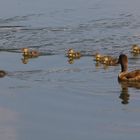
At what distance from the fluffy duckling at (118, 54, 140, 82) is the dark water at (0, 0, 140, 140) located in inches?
8.6

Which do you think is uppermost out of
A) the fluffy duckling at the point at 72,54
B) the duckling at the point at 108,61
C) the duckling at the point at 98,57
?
the fluffy duckling at the point at 72,54

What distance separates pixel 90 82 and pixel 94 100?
67.0 inches

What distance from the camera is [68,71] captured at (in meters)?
18.7

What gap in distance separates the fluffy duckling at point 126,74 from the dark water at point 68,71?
0.72ft

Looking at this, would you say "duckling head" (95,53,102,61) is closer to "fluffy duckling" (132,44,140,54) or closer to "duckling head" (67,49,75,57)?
"duckling head" (67,49,75,57)

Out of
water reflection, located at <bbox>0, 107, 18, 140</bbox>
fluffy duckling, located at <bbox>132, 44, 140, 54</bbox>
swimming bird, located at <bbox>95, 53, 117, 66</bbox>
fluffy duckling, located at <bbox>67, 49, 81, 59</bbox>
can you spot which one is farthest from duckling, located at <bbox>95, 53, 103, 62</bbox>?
water reflection, located at <bbox>0, 107, 18, 140</bbox>

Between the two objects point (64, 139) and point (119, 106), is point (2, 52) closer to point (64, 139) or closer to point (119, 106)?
point (119, 106)

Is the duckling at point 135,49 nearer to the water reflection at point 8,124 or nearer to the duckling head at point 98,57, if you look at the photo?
the duckling head at point 98,57

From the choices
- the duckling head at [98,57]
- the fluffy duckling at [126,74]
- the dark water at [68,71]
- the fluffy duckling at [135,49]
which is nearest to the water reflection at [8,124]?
the dark water at [68,71]

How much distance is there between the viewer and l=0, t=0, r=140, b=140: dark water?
1376cm

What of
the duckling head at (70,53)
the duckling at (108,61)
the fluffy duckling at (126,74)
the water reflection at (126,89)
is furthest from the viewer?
the duckling head at (70,53)

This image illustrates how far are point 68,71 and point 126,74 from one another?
1.64 m

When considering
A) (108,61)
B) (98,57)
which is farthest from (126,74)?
(98,57)

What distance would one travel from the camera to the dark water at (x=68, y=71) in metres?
13.8
